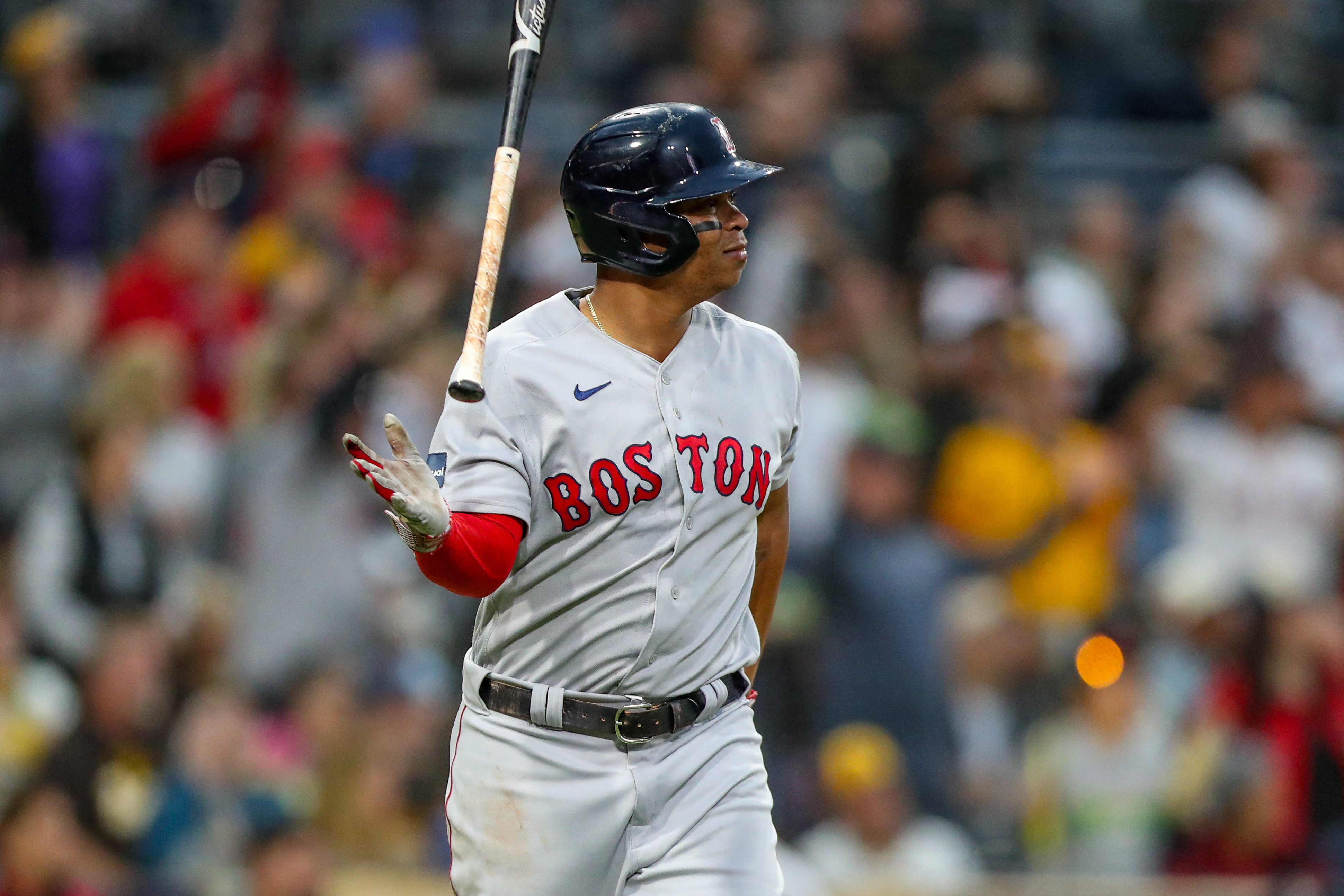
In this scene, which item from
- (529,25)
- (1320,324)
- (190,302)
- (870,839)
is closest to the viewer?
(529,25)

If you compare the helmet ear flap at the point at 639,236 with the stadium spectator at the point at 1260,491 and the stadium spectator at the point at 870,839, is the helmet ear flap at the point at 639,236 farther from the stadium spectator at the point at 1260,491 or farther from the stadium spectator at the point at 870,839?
the stadium spectator at the point at 1260,491

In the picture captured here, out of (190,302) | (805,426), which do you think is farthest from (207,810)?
(805,426)

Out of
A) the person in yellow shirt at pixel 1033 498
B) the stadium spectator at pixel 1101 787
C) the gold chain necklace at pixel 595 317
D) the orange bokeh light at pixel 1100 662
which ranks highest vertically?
the gold chain necklace at pixel 595 317

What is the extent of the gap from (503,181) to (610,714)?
114cm

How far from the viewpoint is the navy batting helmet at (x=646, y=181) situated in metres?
3.93

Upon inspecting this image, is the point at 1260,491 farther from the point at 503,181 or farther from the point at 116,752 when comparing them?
the point at 503,181

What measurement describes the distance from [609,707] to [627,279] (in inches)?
35.6

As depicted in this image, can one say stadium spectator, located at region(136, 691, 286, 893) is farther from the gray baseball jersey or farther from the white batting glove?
the white batting glove

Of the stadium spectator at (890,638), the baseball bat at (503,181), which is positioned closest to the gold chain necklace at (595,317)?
the baseball bat at (503,181)

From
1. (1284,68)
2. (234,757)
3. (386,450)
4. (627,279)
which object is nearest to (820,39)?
(1284,68)

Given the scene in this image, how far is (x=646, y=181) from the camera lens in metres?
3.94

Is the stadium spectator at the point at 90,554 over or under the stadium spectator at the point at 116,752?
over

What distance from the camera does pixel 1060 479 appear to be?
8.45 metres

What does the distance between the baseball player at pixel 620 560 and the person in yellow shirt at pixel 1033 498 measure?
4388 millimetres
